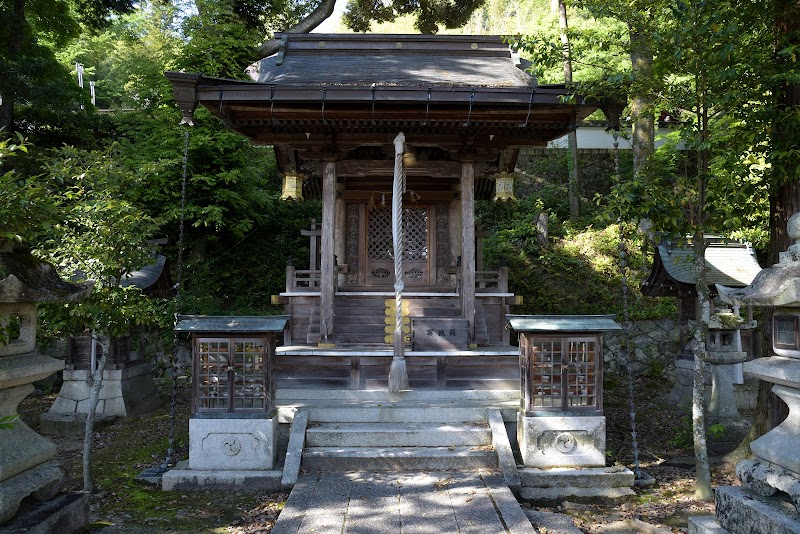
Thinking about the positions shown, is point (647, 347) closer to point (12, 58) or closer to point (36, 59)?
point (36, 59)

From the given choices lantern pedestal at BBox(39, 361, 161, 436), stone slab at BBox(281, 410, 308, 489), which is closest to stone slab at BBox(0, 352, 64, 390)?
stone slab at BBox(281, 410, 308, 489)

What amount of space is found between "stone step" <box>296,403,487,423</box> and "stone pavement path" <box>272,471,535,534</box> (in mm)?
1004

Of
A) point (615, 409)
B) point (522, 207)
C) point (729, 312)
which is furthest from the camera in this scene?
Result: point (522, 207)

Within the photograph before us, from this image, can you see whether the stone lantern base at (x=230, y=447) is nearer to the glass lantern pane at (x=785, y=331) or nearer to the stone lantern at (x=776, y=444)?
the stone lantern at (x=776, y=444)

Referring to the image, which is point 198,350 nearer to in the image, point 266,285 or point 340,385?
point 340,385

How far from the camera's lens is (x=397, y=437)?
6.82 m

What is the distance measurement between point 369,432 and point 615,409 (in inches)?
216

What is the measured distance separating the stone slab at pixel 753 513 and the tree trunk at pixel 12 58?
41.8 ft

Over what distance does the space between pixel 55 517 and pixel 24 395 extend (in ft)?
3.15

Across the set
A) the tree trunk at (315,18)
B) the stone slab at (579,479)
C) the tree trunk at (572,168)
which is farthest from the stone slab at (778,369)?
the tree trunk at (315,18)

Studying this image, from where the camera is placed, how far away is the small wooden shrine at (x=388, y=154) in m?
8.17

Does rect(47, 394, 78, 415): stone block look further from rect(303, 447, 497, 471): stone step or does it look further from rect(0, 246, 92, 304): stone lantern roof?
rect(0, 246, 92, 304): stone lantern roof

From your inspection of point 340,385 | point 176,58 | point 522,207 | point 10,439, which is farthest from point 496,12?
point 10,439

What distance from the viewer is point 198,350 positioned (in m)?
6.66
